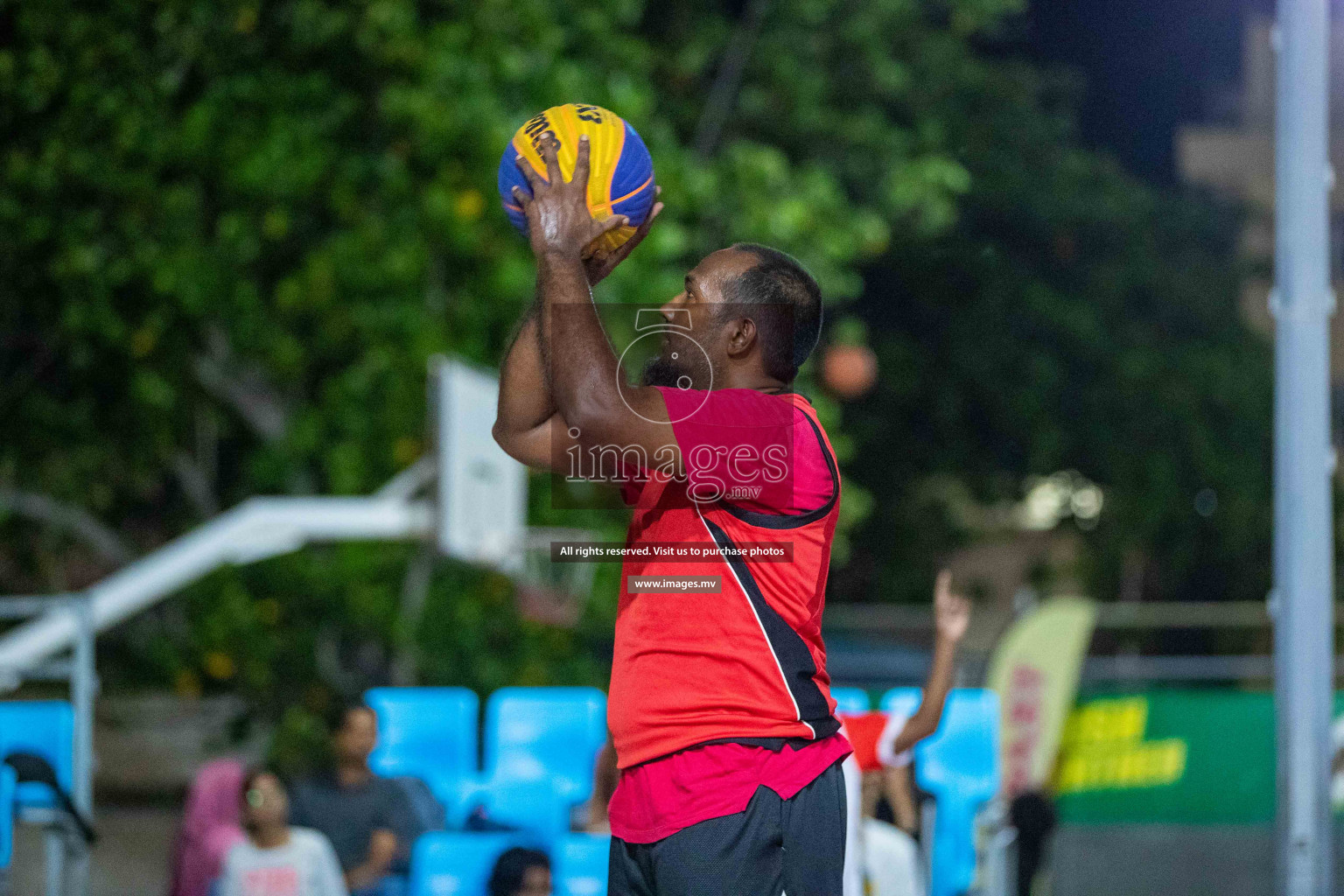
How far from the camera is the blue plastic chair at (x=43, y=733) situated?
658 centimetres

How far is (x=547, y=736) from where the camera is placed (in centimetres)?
819

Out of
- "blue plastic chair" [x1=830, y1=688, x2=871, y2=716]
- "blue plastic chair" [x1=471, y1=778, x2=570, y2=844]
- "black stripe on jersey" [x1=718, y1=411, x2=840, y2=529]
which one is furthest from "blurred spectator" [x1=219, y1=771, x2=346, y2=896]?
"black stripe on jersey" [x1=718, y1=411, x2=840, y2=529]

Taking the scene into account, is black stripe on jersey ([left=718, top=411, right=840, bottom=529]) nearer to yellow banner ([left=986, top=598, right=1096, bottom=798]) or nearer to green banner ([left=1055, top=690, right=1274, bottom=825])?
yellow banner ([left=986, top=598, right=1096, bottom=798])

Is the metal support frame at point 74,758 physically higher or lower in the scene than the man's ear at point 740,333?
lower

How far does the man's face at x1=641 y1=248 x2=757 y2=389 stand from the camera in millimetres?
2717

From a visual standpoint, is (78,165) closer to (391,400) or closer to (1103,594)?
(391,400)

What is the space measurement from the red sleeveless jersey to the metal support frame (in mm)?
4579

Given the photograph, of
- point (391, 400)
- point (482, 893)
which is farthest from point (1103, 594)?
point (482, 893)

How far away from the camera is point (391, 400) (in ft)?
32.7

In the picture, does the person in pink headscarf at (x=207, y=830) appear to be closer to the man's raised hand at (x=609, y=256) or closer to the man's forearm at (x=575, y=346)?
the man's raised hand at (x=609, y=256)

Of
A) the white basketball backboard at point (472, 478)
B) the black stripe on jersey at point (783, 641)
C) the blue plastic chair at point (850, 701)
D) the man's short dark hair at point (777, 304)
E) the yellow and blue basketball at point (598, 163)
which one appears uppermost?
the white basketball backboard at point (472, 478)

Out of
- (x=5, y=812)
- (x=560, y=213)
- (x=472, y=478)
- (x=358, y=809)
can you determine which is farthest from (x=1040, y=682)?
(x=560, y=213)

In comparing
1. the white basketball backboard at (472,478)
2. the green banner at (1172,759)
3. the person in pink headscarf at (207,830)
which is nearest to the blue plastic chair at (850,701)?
the white basketball backboard at (472,478)

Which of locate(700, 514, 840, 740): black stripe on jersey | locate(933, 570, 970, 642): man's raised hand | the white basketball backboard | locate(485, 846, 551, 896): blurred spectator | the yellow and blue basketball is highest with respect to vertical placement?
the white basketball backboard
